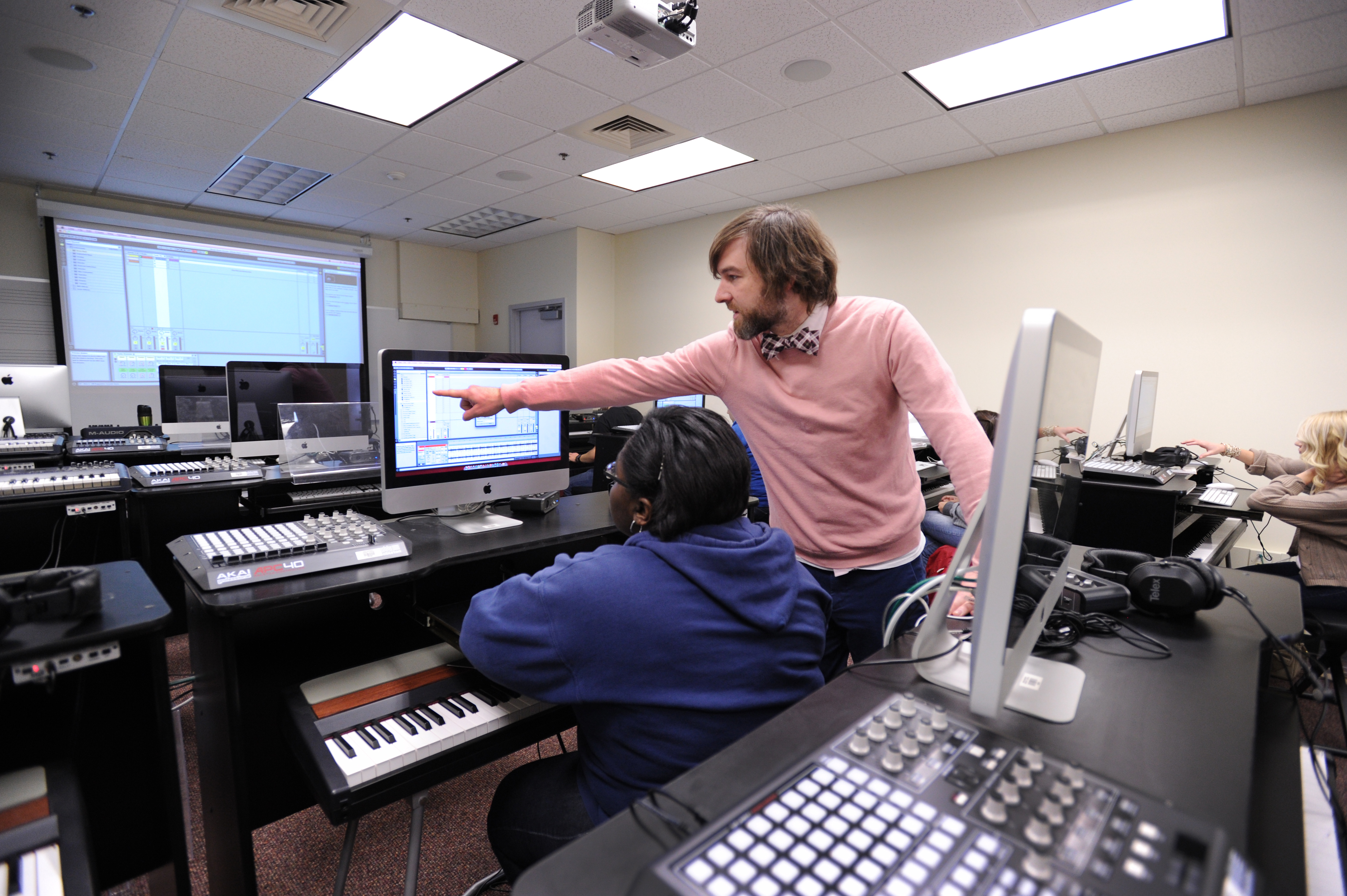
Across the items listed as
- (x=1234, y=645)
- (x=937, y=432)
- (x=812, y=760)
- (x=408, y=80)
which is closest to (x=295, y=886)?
(x=812, y=760)

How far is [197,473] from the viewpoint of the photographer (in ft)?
8.55

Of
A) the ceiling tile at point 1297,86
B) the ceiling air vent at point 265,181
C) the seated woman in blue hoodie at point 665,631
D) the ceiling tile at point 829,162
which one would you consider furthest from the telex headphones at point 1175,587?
the ceiling air vent at point 265,181

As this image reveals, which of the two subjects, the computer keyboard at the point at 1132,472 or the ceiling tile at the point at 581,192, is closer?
the computer keyboard at the point at 1132,472

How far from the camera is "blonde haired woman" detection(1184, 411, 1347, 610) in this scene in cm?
228

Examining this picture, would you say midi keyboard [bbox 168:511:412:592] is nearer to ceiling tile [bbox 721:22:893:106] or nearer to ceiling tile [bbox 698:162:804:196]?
ceiling tile [bbox 721:22:893:106]

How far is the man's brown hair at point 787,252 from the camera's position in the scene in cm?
129

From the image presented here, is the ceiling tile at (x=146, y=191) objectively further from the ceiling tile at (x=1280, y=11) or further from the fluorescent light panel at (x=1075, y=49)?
the ceiling tile at (x=1280, y=11)

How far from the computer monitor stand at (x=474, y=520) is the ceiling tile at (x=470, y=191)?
4075mm

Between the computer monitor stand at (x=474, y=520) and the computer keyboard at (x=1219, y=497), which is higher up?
the computer monitor stand at (x=474, y=520)

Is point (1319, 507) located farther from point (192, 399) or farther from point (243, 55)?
point (192, 399)

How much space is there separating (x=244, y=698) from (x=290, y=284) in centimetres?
633

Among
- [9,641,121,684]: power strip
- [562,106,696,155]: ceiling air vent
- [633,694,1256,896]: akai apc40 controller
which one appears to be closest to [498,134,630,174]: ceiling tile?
[562,106,696,155]: ceiling air vent

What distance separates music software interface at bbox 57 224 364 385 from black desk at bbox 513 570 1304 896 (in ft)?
19.5

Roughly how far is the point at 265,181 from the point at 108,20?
249cm
